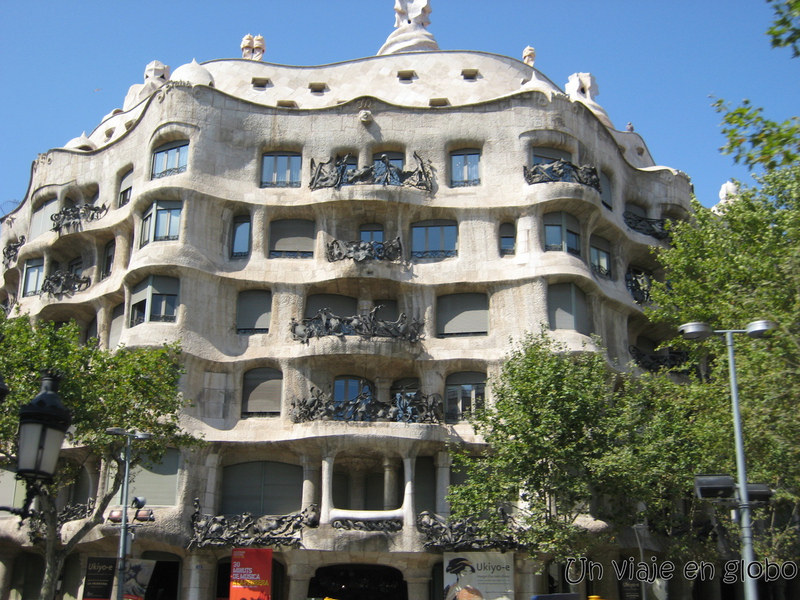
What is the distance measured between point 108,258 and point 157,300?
18.3ft

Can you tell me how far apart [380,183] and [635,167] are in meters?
12.0

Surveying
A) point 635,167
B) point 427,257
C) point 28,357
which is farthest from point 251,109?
point 635,167

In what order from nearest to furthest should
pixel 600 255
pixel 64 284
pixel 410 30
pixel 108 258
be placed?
pixel 600 255 < pixel 64 284 < pixel 108 258 < pixel 410 30

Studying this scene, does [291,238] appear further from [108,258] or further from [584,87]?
[584,87]

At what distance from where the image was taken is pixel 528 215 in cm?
3359

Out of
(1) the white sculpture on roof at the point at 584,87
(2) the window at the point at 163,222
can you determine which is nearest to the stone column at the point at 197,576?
(2) the window at the point at 163,222

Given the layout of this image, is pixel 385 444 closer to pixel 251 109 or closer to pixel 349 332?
pixel 349 332

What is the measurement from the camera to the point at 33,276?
38219mm

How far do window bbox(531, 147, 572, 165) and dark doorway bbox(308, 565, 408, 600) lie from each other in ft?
50.7

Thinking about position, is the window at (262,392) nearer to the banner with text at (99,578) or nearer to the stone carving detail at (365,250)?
the stone carving detail at (365,250)

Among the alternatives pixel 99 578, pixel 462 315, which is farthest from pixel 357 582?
pixel 462 315

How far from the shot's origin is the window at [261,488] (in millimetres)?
31312

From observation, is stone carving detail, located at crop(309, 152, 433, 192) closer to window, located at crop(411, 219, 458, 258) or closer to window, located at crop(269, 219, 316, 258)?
window, located at crop(411, 219, 458, 258)

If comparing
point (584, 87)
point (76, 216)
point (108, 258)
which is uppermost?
point (584, 87)
